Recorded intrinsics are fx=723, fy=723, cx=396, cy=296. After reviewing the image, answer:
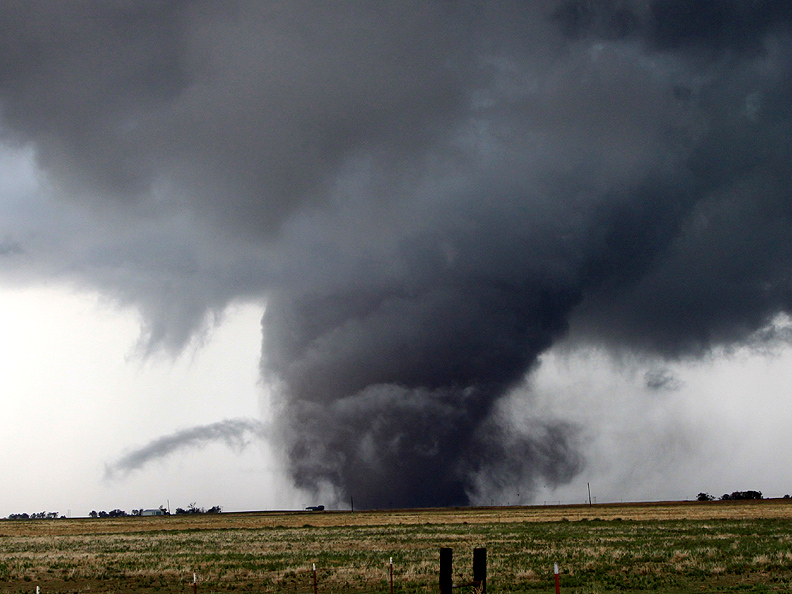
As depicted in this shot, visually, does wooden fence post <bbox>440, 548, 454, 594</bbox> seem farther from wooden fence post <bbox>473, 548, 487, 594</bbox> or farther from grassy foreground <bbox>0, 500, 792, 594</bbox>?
grassy foreground <bbox>0, 500, 792, 594</bbox>

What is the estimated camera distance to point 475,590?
53.4 feet

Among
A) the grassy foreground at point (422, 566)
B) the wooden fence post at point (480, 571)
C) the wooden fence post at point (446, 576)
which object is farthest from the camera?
the grassy foreground at point (422, 566)

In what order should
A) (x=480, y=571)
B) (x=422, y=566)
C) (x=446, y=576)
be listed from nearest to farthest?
(x=446, y=576), (x=480, y=571), (x=422, y=566)

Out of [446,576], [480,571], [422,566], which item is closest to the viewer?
[446,576]

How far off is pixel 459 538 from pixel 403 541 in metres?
5.55

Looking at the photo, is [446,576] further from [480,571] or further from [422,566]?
[422,566]

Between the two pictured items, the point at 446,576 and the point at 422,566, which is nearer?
the point at 446,576

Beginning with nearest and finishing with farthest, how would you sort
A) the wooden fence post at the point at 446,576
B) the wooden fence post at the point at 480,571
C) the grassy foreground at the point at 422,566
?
the wooden fence post at the point at 446,576 < the wooden fence post at the point at 480,571 < the grassy foreground at the point at 422,566

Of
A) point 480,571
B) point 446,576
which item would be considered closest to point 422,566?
point 480,571

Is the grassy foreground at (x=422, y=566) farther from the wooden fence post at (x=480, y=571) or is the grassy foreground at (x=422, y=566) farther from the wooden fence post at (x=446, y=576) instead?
the wooden fence post at (x=446, y=576)

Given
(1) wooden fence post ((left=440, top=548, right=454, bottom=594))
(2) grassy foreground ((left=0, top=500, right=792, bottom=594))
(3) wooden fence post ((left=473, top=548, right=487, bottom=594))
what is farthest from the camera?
(2) grassy foreground ((left=0, top=500, right=792, bottom=594))

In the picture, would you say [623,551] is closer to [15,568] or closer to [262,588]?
[262,588]

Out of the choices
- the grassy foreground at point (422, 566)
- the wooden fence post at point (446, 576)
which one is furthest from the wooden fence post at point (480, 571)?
the grassy foreground at point (422, 566)

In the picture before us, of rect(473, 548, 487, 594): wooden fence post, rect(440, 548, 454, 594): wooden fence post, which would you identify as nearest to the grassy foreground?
rect(473, 548, 487, 594): wooden fence post
